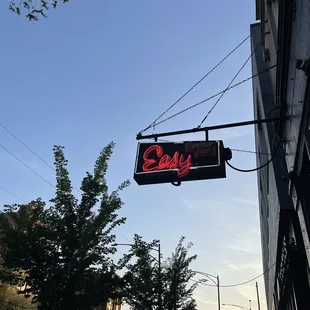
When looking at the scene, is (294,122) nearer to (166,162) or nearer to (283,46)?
(283,46)

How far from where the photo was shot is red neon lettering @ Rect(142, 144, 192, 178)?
761cm

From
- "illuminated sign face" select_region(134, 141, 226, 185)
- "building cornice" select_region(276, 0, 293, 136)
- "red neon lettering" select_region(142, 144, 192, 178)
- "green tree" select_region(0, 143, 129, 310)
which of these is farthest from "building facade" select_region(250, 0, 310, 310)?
"green tree" select_region(0, 143, 129, 310)

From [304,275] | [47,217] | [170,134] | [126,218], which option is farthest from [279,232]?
[47,217]

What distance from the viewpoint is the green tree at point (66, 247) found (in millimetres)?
9812

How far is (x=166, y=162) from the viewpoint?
7.84m

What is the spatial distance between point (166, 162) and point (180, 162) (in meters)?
0.34

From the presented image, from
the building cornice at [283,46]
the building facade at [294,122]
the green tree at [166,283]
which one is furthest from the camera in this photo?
the green tree at [166,283]

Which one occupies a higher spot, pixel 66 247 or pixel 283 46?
pixel 283 46

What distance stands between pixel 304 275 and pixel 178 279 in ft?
42.3

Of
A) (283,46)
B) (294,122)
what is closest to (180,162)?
(294,122)

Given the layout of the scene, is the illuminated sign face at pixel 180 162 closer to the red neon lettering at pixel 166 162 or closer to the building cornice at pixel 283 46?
the red neon lettering at pixel 166 162

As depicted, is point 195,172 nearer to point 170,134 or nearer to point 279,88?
point 170,134

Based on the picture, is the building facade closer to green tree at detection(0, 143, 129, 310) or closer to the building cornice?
the building cornice

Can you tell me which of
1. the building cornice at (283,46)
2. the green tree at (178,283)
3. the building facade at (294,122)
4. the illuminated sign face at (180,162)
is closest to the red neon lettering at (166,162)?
the illuminated sign face at (180,162)
